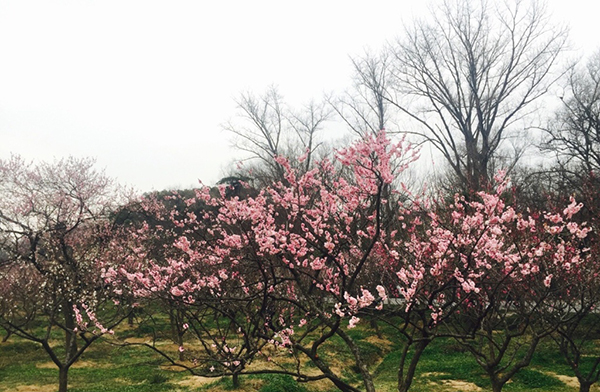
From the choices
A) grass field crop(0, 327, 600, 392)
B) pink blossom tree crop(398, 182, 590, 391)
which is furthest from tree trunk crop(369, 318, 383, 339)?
pink blossom tree crop(398, 182, 590, 391)

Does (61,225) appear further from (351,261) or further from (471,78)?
(471,78)

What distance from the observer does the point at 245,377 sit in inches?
451

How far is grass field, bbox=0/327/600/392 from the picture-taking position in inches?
425

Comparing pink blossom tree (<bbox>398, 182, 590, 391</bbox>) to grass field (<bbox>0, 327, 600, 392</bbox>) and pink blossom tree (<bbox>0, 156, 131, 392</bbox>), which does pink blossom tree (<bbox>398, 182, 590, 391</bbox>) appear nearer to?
grass field (<bbox>0, 327, 600, 392</bbox>)

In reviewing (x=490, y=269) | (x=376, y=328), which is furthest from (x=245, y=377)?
(x=376, y=328)

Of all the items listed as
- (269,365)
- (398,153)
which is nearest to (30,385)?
(269,365)

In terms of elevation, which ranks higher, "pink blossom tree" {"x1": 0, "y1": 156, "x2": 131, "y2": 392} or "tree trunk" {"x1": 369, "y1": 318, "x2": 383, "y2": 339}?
"pink blossom tree" {"x1": 0, "y1": 156, "x2": 131, "y2": 392}

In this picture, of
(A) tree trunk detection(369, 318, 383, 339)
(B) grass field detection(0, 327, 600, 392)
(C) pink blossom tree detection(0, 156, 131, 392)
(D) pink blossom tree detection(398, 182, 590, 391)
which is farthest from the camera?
(A) tree trunk detection(369, 318, 383, 339)

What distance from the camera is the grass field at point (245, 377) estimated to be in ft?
35.4

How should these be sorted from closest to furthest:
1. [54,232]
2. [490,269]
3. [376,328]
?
[490,269] < [54,232] < [376,328]

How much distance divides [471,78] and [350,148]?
1774cm

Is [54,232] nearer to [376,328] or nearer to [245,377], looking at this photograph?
[245,377]

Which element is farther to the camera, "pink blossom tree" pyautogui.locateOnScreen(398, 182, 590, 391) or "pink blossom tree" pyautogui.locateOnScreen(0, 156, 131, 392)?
"pink blossom tree" pyautogui.locateOnScreen(0, 156, 131, 392)

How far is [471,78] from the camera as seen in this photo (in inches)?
795
